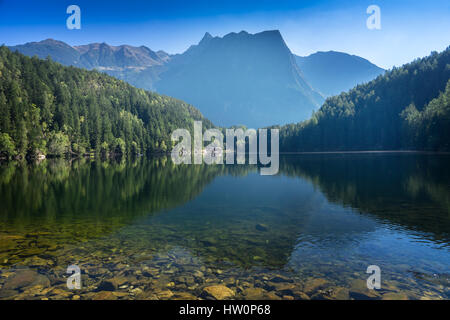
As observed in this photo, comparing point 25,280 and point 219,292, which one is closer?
point 219,292

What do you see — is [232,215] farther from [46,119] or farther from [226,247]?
Answer: [46,119]

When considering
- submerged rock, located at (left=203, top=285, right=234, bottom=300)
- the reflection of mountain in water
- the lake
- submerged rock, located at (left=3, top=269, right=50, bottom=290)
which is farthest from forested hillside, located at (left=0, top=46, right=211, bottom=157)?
submerged rock, located at (left=203, top=285, right=234, bottom=300)

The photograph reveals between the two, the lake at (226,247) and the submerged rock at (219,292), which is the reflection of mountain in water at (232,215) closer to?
the lake at (226,247)

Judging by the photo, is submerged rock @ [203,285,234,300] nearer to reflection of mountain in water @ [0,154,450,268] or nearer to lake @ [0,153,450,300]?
lake @ [0,153,450,300]

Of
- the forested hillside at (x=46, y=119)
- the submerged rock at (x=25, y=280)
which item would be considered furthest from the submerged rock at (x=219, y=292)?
the forested hillside at (x=46, y=119)

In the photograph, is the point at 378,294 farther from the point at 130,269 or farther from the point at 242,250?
the point at 130,269

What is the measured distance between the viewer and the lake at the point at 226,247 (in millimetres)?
12336

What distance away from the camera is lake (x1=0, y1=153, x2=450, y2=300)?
40.5 feet

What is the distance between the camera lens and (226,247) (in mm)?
17766

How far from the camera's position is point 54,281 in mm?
12781

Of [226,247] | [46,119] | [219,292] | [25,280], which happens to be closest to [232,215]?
[226,247]

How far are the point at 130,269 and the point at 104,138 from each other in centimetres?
17737

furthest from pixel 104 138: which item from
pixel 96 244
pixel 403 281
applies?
pixel 403 281

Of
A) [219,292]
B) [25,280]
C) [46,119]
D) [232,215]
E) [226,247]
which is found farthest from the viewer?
[46,119]
